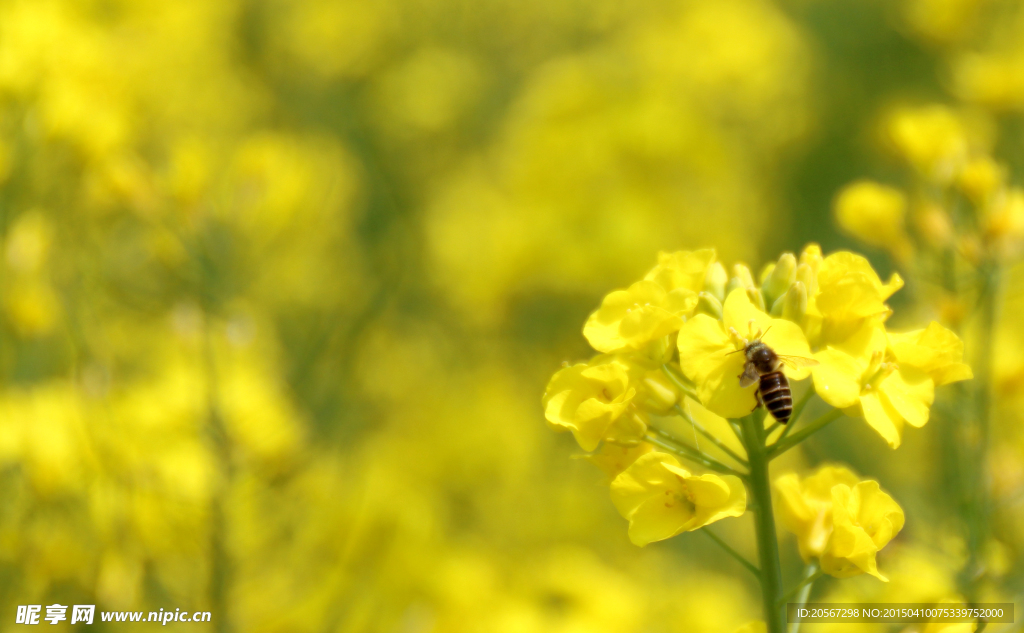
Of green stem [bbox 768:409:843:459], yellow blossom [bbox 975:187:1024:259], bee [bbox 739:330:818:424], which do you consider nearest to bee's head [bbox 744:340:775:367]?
bee [bbox 739:330:818:424]

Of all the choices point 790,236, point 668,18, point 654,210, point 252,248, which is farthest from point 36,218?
point 668,18

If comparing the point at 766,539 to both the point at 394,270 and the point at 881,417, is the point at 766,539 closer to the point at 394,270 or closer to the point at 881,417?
the point at 881,417

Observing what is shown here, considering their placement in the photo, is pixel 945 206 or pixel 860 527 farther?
pixel 945 206

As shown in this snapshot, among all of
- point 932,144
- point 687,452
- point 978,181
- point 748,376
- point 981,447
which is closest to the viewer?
point 748,376

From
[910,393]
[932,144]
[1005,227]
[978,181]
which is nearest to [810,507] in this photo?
[910,393]

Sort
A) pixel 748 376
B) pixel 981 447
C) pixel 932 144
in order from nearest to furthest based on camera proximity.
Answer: pixel 748 376 → pixel 981 447 → pixel 932 144

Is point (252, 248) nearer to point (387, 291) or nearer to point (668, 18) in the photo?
point (387, 291)

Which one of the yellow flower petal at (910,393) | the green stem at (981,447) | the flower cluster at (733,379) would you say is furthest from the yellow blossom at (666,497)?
the green stem at (981,447)
